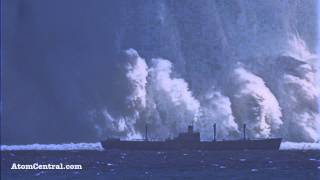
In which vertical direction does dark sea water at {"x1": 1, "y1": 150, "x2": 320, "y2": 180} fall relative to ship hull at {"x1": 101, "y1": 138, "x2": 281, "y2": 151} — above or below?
below

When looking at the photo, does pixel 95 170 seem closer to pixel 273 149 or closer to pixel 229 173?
pixel 229 173


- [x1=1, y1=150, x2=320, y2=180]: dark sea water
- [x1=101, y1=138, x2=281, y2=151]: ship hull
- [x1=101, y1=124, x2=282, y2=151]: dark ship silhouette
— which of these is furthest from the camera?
[x1=101, y1=138, x2=281, y2=151]: ship hull

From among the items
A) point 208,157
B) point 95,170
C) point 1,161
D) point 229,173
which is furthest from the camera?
point 208,157

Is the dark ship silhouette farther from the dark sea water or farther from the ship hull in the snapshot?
the dark sea water

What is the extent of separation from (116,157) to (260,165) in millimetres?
13190

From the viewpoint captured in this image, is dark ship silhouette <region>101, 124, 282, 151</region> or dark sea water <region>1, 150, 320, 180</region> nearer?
dark sea water <region>1, 150, 320, 180</region>

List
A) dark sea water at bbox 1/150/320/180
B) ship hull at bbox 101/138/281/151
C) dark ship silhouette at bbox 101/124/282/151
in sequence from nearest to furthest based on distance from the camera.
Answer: dark sea water at bbox 1/150/320/180, dark ship silhouette at bbox 101/124/282/151, ship hull at bbox 101/138/281/151

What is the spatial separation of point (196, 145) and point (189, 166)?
36.3ft

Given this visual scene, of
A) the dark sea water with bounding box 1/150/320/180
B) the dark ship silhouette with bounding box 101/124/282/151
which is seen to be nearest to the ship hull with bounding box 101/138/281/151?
the dark ship silhouette with bounding box 101/124/282/151

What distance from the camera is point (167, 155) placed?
48.3 meters

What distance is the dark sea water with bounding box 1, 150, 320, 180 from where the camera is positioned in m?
31.5

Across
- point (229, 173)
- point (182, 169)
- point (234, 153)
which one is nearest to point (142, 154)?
point (234, 153)

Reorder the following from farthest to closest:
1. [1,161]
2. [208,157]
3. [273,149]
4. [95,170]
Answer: [273,149] < [208,157] < [1,161] < [95,170]

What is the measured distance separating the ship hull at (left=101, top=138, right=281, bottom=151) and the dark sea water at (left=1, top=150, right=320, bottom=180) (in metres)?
0.41
